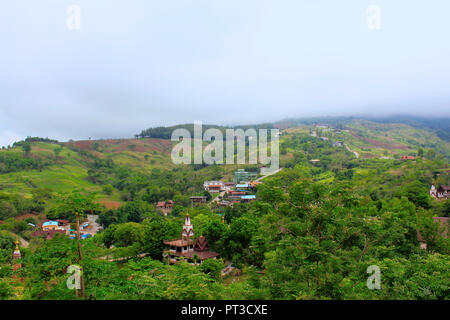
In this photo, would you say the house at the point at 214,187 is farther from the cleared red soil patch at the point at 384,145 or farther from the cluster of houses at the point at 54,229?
the cleared red soil patch at the point at 384,145

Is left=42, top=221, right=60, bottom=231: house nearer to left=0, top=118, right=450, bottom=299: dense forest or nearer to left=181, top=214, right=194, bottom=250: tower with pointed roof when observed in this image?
left=0, top=118, right=450, bottom=299: dense forest

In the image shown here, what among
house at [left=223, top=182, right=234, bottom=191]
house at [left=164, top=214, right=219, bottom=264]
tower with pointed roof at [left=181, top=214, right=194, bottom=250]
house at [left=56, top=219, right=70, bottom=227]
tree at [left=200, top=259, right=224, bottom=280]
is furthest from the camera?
house at [left=223, top=182, right=234, bottom=191]

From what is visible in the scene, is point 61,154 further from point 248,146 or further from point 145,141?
point 248,146

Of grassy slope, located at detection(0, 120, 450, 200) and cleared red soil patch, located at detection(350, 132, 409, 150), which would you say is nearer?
grassy slope, located at detection(0, 120, 450, 200)

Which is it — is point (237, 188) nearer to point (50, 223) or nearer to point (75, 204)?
point (50, 223)

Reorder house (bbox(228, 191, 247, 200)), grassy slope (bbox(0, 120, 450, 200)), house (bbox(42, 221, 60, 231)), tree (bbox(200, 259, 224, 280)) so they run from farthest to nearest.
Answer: grassy slope (bbox(0, 120, 450, 200))
house (bbox(228, 191, 247, 200))
house (bbox(42, 221, 60, 231))
tree (bbox(200, 259, 224, 280))

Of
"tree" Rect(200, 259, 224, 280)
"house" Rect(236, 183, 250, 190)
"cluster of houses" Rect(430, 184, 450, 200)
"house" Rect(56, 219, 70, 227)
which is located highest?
"cluster of houses" Rect(430, 184, 450, 200)

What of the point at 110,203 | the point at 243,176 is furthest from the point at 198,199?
the point at 110,203

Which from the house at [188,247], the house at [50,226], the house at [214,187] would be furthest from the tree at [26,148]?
the house at [188,247]

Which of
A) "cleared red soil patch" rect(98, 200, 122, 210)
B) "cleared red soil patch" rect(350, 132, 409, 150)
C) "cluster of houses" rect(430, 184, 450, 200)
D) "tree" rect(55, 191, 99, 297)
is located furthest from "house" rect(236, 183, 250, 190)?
"cleared red soil patch" rect(350, 132, 409, 150)
